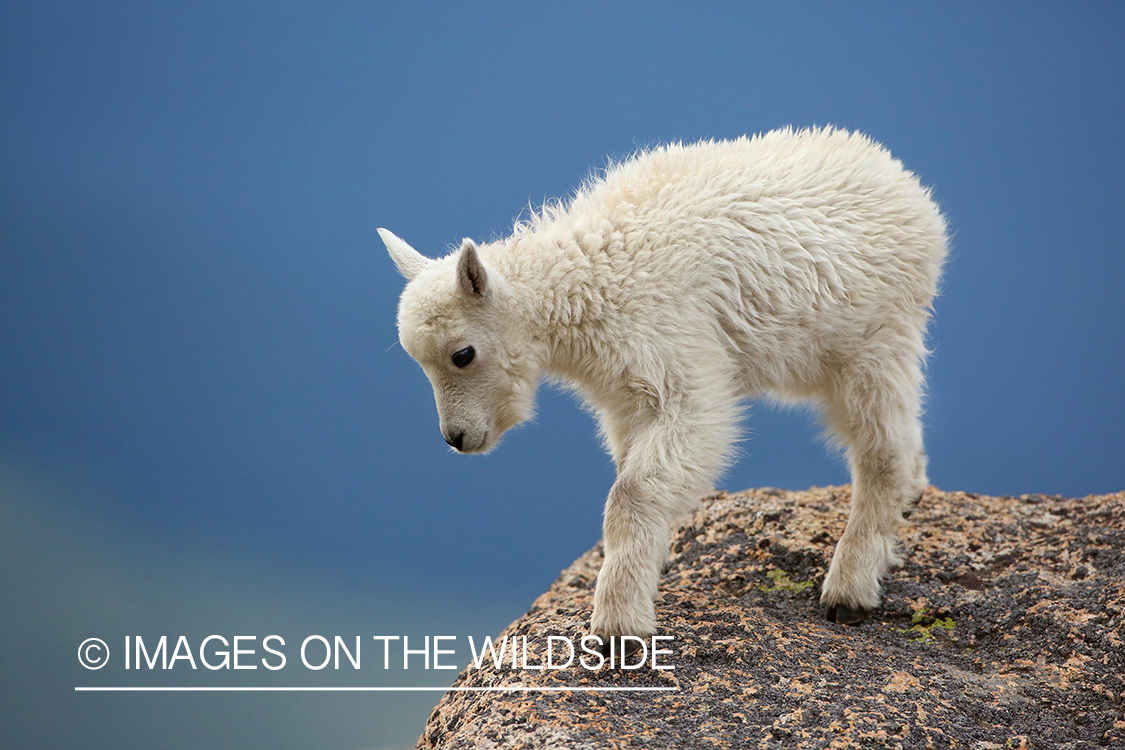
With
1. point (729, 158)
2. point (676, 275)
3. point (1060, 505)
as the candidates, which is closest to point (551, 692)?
point (676, 275)

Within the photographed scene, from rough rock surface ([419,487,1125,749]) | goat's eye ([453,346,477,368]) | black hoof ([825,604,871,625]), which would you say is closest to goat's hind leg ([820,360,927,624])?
black hoof ([825,604,871,625])

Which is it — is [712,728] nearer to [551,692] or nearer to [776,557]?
[551,692]

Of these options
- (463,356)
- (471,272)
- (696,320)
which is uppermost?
(471,272)

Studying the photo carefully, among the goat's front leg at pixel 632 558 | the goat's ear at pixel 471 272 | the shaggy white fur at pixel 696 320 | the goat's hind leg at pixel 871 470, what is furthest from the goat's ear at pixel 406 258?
the goat's hind leg at pixel 871 470

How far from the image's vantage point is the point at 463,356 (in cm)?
431

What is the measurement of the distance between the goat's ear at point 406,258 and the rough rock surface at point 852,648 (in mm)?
1872

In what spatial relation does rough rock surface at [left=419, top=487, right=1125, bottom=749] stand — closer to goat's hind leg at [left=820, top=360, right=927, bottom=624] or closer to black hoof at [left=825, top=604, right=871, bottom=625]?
black hoof at [left=825, top=604, right=871, bottom=625]

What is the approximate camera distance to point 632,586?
4.12m

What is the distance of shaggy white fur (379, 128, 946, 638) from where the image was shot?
426cm

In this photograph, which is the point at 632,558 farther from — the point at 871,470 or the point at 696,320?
the point at 871,470

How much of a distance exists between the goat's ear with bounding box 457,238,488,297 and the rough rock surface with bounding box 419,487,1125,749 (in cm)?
166

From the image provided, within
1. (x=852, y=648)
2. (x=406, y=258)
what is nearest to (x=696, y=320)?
(x=406, y=258)

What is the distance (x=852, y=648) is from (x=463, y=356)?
2.30 metres

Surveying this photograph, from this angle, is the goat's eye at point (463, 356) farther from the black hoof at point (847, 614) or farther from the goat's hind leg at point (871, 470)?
the black hoof at point (847, 614)
